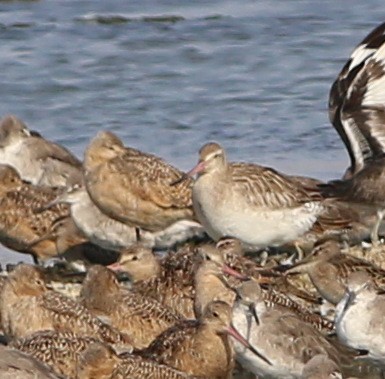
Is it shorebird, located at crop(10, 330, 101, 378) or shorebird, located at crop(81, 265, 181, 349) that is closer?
shorebird, located at crop(10, 330, 101, 378)

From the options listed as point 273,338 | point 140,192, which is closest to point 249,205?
point 140,192

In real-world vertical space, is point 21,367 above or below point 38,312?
above

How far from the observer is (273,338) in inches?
400

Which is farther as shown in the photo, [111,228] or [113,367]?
[111,228]

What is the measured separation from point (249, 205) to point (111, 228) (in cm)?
125

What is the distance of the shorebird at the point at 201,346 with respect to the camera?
A: 391 inches

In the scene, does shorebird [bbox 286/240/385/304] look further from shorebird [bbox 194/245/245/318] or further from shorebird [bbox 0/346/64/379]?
shorebird [bbox 0/346/64/379]

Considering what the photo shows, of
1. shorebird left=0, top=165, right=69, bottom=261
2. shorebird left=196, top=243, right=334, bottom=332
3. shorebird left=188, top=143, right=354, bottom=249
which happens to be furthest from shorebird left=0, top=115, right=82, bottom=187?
shorebird left=196, top=243, right=334, bottom=332

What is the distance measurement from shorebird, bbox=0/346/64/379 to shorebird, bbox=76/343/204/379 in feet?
2.19

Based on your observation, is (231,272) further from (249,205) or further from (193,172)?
(193,172)

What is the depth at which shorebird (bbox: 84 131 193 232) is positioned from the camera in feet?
45.5

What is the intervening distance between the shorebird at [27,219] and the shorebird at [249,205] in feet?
4.19

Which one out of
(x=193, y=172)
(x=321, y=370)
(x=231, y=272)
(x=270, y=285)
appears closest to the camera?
(x=321, y=370)

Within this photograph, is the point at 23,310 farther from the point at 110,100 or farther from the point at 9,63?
the point at 9,63
